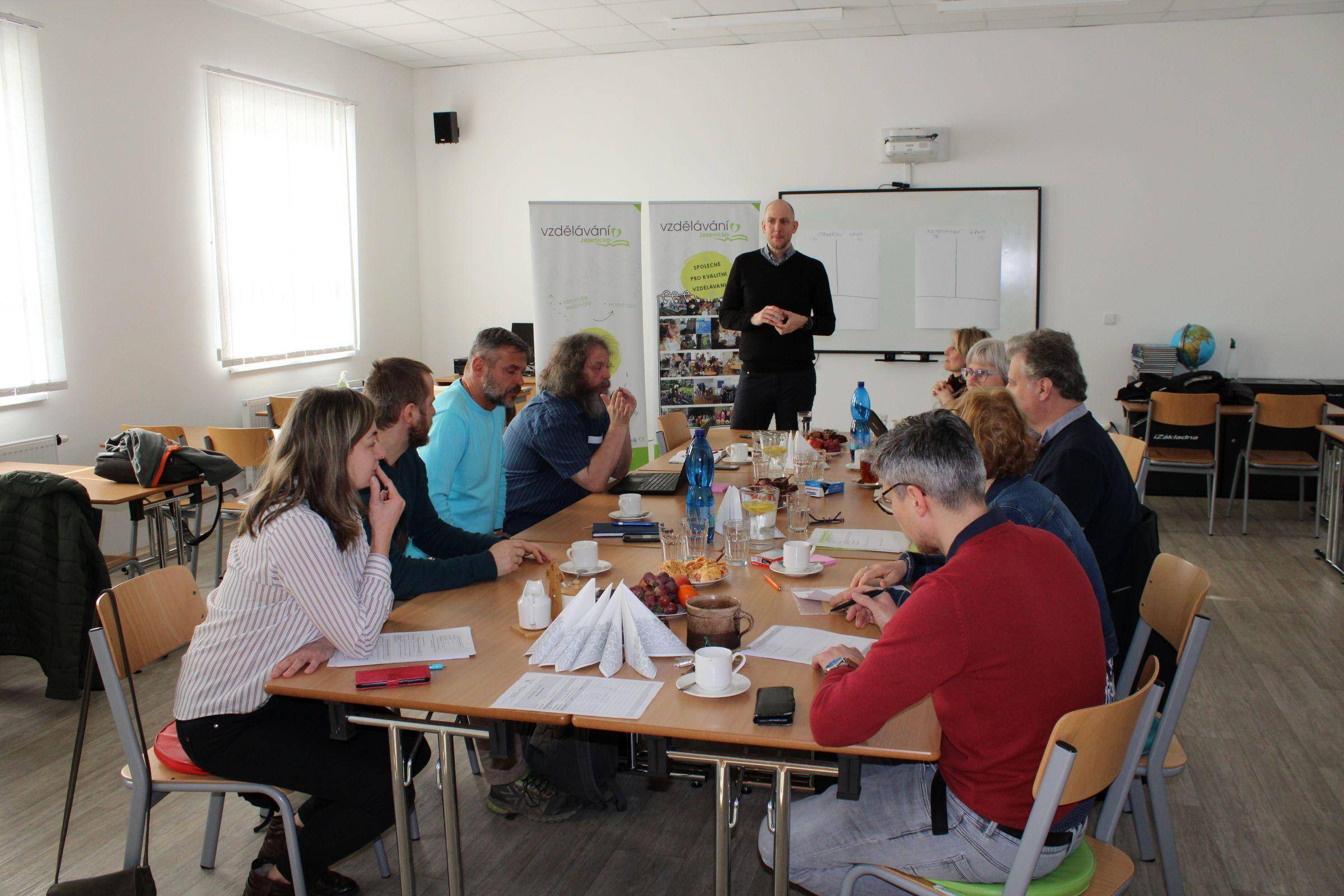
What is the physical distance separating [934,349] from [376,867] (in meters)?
6.14

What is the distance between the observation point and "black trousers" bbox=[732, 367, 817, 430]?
5625mm

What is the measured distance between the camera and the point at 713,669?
182cm

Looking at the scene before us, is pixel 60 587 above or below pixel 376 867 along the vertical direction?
above

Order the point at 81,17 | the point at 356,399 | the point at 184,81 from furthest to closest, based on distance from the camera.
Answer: the point at 184,81
the point at 81,17
the point at 356,399

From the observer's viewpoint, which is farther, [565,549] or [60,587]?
[60,587]

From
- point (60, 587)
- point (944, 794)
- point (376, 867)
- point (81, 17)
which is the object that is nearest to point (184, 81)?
point (81, 17)

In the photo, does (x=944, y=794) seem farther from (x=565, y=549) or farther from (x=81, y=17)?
(x=81, y=17)

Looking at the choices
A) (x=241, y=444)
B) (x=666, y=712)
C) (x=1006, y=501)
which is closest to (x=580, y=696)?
(x=666, y=712)

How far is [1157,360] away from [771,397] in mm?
3328

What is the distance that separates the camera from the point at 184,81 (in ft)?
20.0

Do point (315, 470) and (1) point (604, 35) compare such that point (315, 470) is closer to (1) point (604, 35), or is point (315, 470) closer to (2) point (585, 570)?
(2) point (585, 570)

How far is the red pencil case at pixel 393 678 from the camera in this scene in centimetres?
191

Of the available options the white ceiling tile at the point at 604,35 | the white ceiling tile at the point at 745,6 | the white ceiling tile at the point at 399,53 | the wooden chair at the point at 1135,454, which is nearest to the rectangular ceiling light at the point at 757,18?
the white ceiling tile at the point at 745,6

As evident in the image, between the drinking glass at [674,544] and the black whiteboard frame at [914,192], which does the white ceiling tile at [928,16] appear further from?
the drinking glass at [674,544]
